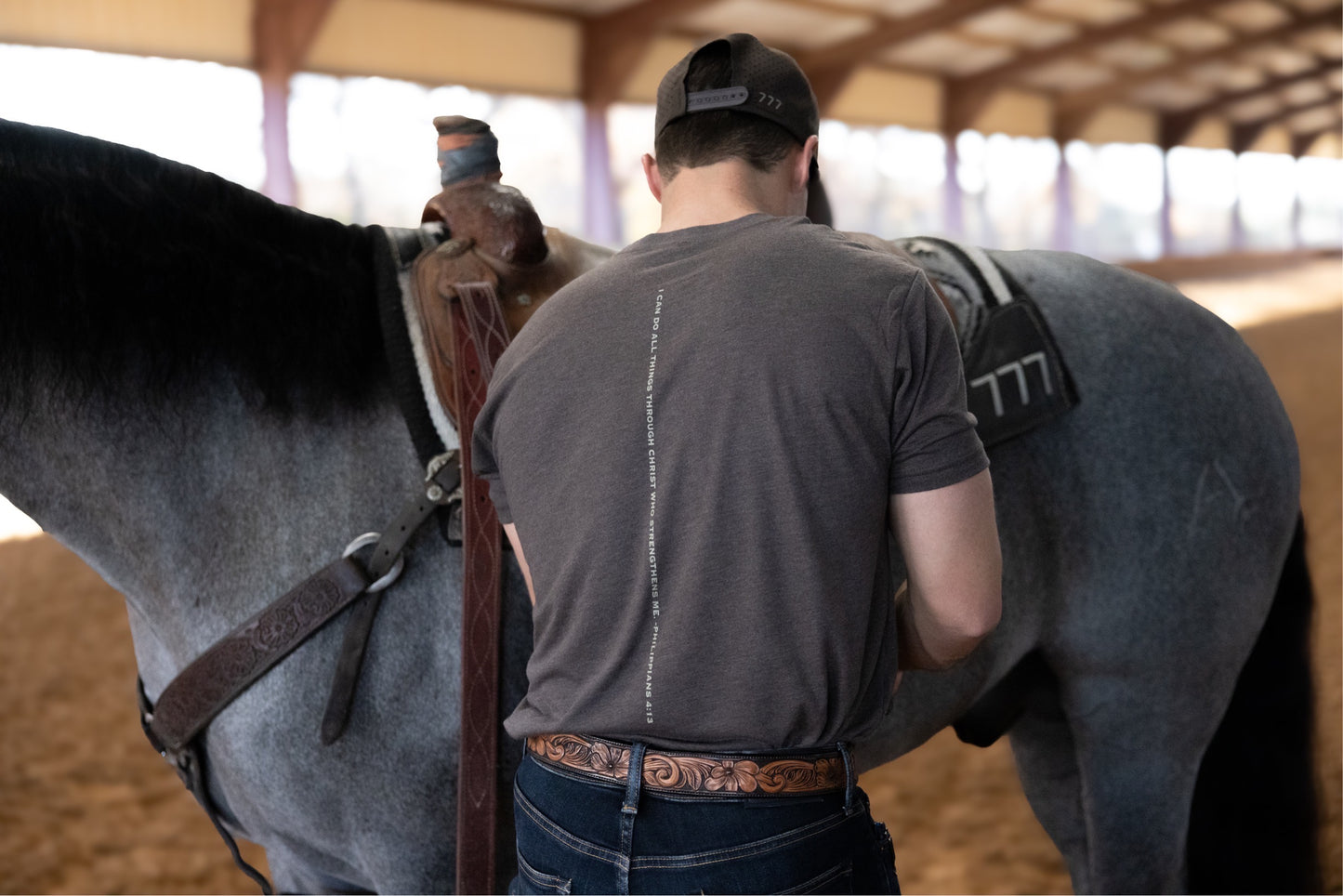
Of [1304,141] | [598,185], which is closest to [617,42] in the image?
[598,185]

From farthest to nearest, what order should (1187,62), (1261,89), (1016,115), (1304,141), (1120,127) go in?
(1304,141), (1261,89), (1120,127), (1187,62), (1016,115)

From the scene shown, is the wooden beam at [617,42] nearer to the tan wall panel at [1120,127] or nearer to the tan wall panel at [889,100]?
the tan wall panel at [889,100]

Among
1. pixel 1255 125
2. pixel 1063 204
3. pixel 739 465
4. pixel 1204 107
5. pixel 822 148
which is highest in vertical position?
pixel 1204 107

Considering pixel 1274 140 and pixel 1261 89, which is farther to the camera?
pixel 1274 140

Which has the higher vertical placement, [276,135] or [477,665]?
[276,135]

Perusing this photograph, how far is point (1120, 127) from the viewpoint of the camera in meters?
21.2

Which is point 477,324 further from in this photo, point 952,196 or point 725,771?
point 952,196

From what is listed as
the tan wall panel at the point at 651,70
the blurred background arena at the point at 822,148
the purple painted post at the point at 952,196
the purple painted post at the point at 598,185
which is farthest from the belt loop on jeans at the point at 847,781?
the purple painted post at the point at 952,196

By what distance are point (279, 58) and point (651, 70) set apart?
4.63 m

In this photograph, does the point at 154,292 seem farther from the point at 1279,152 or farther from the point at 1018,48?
the point at 1279,152

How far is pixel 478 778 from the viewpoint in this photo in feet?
4.13

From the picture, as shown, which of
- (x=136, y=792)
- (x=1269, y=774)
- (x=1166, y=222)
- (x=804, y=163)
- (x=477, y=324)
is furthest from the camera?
(x=1166, y=222)

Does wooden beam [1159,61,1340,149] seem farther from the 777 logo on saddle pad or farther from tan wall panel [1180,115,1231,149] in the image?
the 777 logo on saddle pad

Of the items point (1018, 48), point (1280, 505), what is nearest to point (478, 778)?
point (1280, 505)
